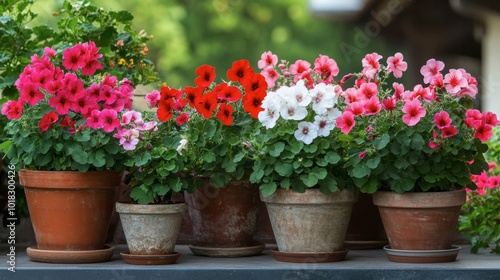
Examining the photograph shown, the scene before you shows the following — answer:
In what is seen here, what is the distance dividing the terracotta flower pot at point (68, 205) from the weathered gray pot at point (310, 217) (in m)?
0.45

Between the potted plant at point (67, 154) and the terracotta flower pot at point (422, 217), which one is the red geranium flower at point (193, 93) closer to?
the potted plant at point (67, 154)

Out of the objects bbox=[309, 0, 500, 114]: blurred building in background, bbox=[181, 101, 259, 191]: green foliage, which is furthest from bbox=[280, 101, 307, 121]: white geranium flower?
bbox=[309, 0, 500, 114]: blurred building in background

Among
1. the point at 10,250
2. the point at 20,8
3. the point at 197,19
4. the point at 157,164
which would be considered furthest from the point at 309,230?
the point at 197,19

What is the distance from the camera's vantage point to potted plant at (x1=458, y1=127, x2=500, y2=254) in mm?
2654

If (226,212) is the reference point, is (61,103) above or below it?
above

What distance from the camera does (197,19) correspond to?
55.2 feet

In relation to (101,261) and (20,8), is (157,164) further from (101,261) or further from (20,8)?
(20,8)

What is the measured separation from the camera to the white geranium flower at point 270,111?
2.31 m

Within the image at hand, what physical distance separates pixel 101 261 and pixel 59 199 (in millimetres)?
195

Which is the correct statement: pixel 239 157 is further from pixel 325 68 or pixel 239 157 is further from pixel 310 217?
pixel 325 68

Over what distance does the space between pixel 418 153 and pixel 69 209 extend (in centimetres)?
90

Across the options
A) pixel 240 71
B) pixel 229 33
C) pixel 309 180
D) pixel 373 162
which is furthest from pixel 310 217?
pixel 229 33

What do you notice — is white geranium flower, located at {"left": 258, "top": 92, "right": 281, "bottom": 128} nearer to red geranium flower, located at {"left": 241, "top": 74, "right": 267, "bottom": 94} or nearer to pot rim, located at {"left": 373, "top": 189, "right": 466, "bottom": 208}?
red geranium flower, located at {"left": 241, "top": 74, "right": 267, "bottom": 94}

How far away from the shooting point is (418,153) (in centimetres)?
229
